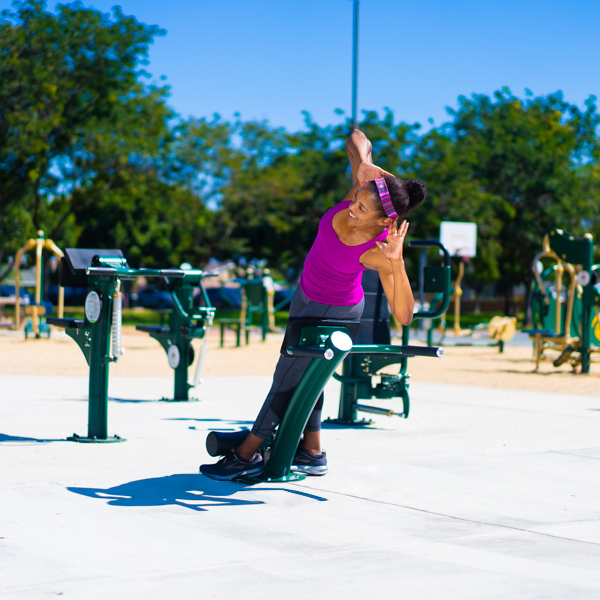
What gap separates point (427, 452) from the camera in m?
6.69

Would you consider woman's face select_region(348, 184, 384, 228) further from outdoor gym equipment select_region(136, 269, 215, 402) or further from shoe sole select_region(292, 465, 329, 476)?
outdoor gym equipment select_region(136, 269, 215, 402)

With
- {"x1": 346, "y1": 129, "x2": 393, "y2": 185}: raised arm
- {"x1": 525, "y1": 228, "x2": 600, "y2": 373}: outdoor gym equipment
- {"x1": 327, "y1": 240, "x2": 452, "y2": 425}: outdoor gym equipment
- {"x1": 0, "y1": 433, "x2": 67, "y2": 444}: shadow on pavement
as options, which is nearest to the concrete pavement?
{"x1": 0, "y1": 433, "x2": 67, "y2": 444}: shadow on pavement

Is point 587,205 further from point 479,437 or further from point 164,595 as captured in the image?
point 164,595

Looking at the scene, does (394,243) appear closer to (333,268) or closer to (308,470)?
(333,268)

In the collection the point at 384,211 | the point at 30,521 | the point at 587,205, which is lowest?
the point at 30,521

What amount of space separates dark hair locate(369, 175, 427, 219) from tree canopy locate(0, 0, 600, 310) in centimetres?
2597

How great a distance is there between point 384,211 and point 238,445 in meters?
1.58

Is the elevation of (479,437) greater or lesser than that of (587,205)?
lesser

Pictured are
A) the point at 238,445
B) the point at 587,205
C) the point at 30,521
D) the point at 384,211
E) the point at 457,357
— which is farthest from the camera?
the point at 587,205

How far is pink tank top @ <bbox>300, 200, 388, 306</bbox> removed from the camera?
16.1 ft

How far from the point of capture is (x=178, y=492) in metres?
5.11

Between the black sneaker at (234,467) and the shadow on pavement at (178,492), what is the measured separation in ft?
0.16

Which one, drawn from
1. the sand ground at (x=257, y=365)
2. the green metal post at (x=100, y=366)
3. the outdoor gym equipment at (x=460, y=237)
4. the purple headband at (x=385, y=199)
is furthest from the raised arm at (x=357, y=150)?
the outdoor gym equipment at (x=460, y=237)

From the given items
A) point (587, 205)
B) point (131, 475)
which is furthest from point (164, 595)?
→ point (587, 205)
